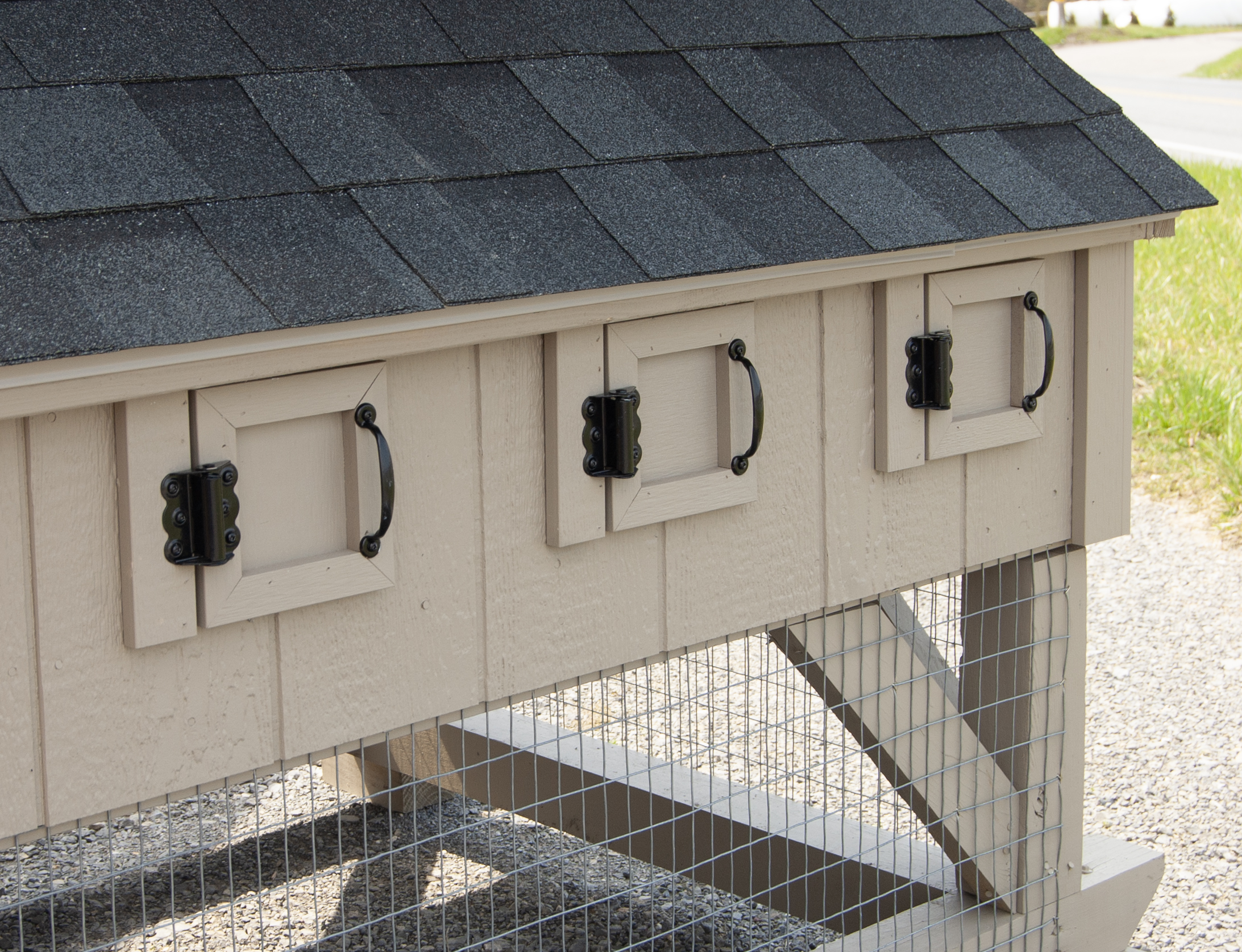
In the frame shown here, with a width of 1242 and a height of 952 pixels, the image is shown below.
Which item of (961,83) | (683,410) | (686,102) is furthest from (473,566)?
(961,83)

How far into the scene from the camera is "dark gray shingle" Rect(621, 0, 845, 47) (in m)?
1.99

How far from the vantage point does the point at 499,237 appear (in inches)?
61.6

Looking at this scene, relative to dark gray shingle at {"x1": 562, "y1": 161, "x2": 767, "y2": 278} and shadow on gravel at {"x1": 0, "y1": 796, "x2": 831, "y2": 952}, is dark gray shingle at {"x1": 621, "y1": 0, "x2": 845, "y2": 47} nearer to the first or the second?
dark gray shingle at {"x1": 562, "y1": 161, "x2": 767, "y2": 278}

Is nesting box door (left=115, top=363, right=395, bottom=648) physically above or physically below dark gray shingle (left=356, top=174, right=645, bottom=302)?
below

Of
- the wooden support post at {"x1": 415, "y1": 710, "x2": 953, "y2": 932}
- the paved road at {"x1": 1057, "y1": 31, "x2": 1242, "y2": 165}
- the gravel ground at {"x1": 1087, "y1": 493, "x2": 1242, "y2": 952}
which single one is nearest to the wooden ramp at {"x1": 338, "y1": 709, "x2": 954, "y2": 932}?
the wooden support post at {"x1": 415, "y1": 710, "x2": 953, "y2": 932}

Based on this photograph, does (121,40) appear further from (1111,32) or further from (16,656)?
(1111,32)

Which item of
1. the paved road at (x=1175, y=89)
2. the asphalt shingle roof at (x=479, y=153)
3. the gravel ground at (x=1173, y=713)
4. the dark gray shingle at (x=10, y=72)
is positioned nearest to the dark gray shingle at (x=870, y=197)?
the asphalt shingle roof at (x=479, y=153)

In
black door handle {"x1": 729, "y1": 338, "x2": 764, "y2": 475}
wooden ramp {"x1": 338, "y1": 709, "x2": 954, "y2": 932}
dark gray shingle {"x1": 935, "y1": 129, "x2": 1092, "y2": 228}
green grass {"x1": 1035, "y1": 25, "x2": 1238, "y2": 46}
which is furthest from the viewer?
green grass {"x1": 1035, "y1": 25, "x2": 1238, "y2": 46}

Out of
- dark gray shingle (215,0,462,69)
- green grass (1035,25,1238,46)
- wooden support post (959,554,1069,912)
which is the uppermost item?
green grass (1035,25,1238,46)

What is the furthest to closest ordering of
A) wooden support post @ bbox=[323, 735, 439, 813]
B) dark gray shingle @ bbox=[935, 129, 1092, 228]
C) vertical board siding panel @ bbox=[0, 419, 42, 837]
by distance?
1. wooden support post @ bbox=[323, 735, 439, 813]
2. dark gray shingle @ bbox=[935, 129, 1092, 228]
3. vertical board siding panel @ bbox=[0, 419, 42, 837]

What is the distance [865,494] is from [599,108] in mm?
682

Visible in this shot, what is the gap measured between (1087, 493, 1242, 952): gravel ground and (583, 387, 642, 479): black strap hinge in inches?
82.3

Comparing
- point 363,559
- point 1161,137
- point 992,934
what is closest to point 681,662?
point 992,934

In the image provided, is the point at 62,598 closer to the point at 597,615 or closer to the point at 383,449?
the point at 383,449
